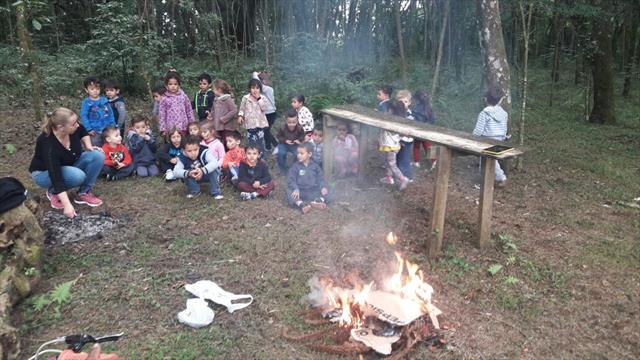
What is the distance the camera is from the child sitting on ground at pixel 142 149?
7.31 metres

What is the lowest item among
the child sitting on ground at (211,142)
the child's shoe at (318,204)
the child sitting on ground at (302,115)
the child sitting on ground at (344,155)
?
the child's shoe at (318,204)

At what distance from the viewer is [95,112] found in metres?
7.27

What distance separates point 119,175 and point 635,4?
34.0 feet

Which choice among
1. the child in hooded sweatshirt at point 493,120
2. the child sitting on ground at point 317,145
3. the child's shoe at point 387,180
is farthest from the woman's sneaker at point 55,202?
the child in hooded sweatshirt at point 493,120

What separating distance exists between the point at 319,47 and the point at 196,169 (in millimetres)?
8247

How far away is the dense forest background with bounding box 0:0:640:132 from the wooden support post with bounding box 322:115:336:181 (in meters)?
3.13

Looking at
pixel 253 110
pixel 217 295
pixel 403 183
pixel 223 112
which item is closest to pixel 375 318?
pixel 217 295

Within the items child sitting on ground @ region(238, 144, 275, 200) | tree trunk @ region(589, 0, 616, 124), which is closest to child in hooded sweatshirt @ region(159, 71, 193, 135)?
child sitting on ground @ region(238, 144, 275, 200)

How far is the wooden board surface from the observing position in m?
4.45

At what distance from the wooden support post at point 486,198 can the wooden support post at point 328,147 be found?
264 cm

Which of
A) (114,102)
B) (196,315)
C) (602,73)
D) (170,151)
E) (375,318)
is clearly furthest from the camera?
(602,73)

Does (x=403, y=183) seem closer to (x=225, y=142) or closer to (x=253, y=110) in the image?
(x=253, y=110)

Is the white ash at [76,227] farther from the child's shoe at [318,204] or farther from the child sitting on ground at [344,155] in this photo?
the child sitting on ground at [344,155]

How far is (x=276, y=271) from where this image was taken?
455 centimetres
